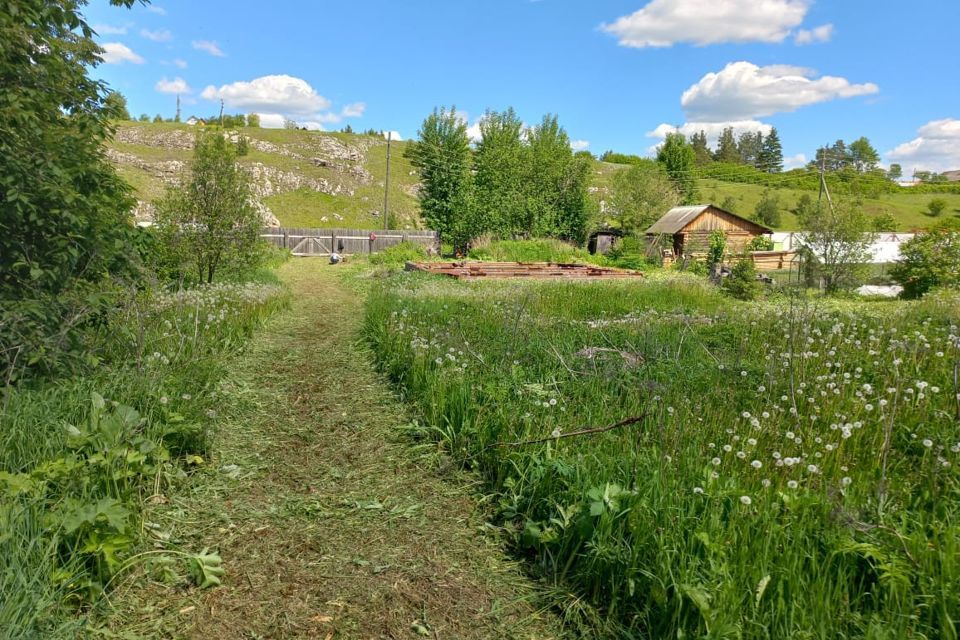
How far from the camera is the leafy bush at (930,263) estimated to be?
53.9ft

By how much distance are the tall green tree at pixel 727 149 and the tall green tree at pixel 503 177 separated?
331 ft

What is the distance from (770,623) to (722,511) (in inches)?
25.1

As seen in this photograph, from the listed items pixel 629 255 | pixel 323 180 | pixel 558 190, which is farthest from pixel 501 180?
pixel 323 180

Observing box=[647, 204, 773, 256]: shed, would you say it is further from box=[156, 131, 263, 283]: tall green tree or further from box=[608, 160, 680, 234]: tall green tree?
box=[156, 131, 263, 283]: tall green tree

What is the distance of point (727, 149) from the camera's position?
122 m

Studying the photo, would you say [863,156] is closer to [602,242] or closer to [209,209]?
[602,242]

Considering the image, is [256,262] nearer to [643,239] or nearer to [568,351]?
[568,351]

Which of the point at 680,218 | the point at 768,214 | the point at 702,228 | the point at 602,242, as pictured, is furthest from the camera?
the point at 768,214

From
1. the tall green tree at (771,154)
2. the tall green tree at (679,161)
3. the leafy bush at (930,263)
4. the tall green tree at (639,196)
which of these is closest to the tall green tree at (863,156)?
the tall green tree at (771,154)

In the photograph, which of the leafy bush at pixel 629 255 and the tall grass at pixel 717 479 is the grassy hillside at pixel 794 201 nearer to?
the leafy bush at pixel 629 255

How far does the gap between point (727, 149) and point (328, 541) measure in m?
137

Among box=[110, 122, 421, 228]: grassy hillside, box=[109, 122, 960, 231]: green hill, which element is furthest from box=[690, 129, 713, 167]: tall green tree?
box=[110, 122, 421, 228]: grassy hillside

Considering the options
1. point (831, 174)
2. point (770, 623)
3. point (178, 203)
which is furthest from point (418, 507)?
point (831, 174)

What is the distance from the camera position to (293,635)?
8.20 ft
